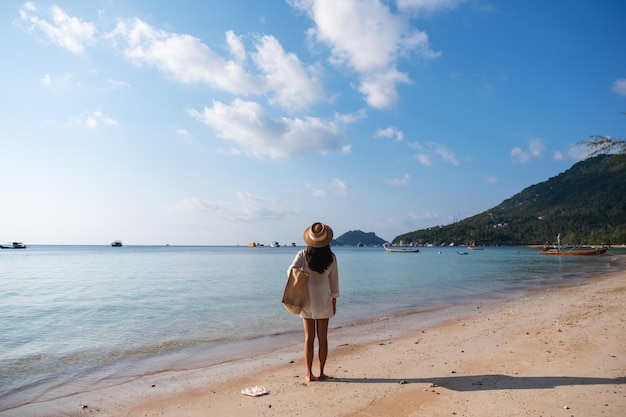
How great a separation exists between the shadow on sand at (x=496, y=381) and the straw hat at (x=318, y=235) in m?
2.39

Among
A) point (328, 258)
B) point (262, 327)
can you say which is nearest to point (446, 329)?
point (262, 327)

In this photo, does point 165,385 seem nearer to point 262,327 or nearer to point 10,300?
point 262,327

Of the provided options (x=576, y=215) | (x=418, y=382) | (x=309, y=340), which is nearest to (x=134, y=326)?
(x=309, y=340)

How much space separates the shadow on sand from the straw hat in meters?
2.39

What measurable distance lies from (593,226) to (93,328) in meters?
162

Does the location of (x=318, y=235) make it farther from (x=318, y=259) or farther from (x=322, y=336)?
(x=322, y=336)

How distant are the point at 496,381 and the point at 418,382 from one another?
3.90 ft

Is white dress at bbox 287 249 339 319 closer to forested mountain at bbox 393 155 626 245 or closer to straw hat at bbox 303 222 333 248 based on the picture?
straw hat at bbox 303 222 333 248

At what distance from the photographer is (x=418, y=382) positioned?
6164 mm

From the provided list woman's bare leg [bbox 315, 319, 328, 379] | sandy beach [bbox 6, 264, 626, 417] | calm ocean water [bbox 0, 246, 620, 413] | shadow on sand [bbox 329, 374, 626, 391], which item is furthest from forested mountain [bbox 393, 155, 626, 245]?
woman's bare leg [bbox 315, 319, 328, 379]

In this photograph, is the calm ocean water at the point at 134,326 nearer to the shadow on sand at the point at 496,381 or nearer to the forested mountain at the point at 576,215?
the shadow on sand at the point at 496,381

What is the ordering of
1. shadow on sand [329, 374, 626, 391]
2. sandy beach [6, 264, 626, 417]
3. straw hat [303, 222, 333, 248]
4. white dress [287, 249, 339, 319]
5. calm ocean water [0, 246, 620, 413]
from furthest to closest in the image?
calm ocean water [0, 246, 620, 413]
white dress [287, 249, 339, 319]
straw hat [303, 222, 333, 248]
shadow on sand [329, 374, 626, 391]
sandy beach [6, 264, 626, 417]

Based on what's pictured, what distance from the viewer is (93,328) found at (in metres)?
13.0

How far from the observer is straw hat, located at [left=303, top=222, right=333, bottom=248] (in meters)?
5.93
